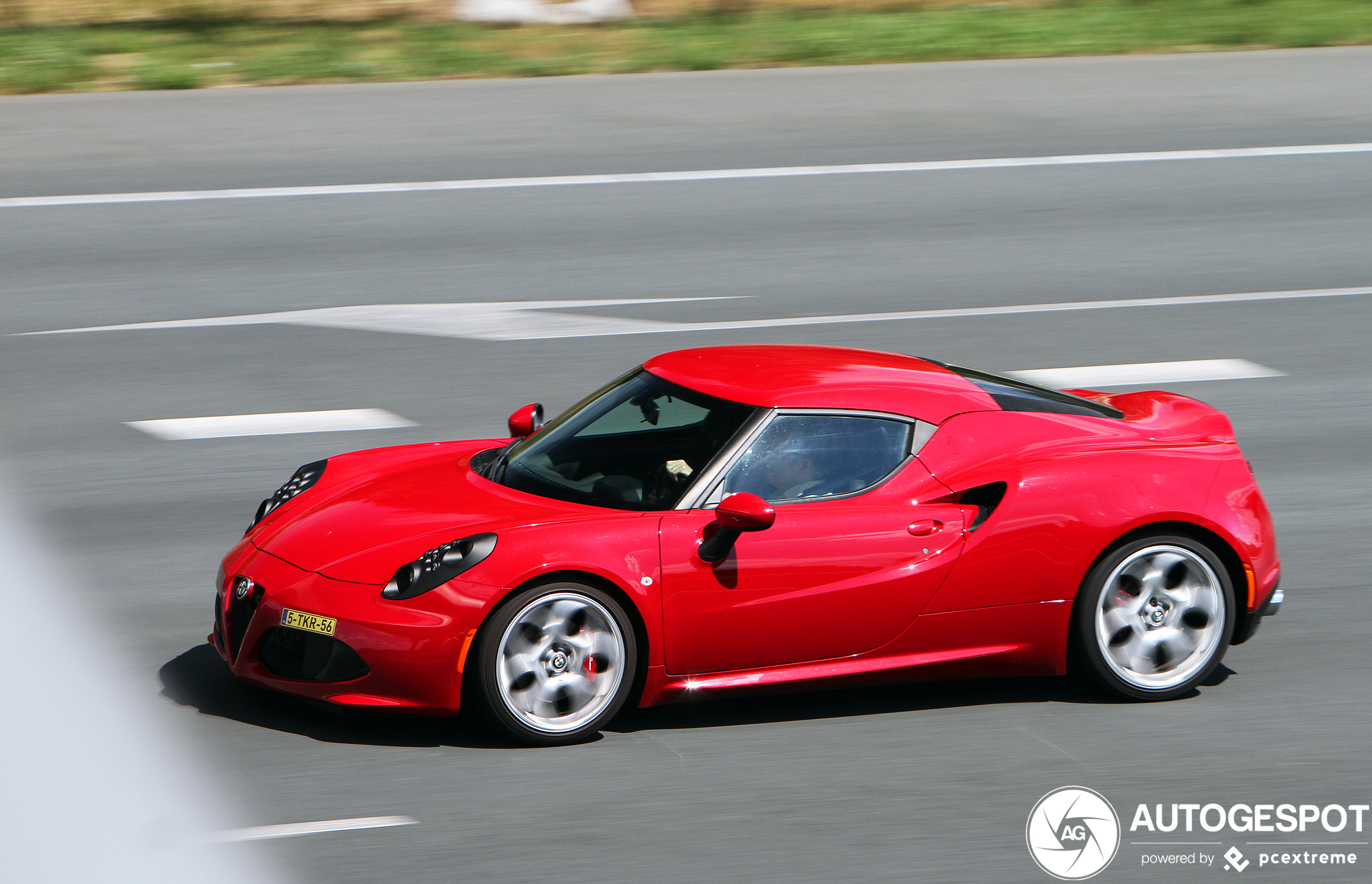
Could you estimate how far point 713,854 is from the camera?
16.9 ft

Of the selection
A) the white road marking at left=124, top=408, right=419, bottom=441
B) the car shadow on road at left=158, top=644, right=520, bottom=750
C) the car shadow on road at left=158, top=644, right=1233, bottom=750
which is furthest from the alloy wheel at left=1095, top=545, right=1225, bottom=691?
the white road marking at left=124, top=408, right=419, bottom=441

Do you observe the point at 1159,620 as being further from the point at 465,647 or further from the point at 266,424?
the point at 266,424

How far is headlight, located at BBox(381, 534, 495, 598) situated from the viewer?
5.72m

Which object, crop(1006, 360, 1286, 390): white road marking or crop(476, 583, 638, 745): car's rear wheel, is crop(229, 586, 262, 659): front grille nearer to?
crop(476, 583, 638, 745): car's rear wheel

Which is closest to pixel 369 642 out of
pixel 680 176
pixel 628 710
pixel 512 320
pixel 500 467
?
pixel 628 710

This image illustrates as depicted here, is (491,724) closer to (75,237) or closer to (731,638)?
(731,638)

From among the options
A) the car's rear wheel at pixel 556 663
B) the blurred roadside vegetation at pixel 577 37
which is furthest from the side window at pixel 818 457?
the blurred roadside vegetation at pixel 577 37

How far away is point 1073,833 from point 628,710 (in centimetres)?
164

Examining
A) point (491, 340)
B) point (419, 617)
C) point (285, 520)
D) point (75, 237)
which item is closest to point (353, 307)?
point (491, 340)

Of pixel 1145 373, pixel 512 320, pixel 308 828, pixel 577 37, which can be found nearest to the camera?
pixel 308 828

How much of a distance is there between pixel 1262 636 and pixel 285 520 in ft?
13.1

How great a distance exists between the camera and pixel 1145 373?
10859mm

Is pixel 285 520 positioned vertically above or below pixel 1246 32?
below

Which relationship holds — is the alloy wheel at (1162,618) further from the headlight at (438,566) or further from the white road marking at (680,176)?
the white road marking at (680,176)
